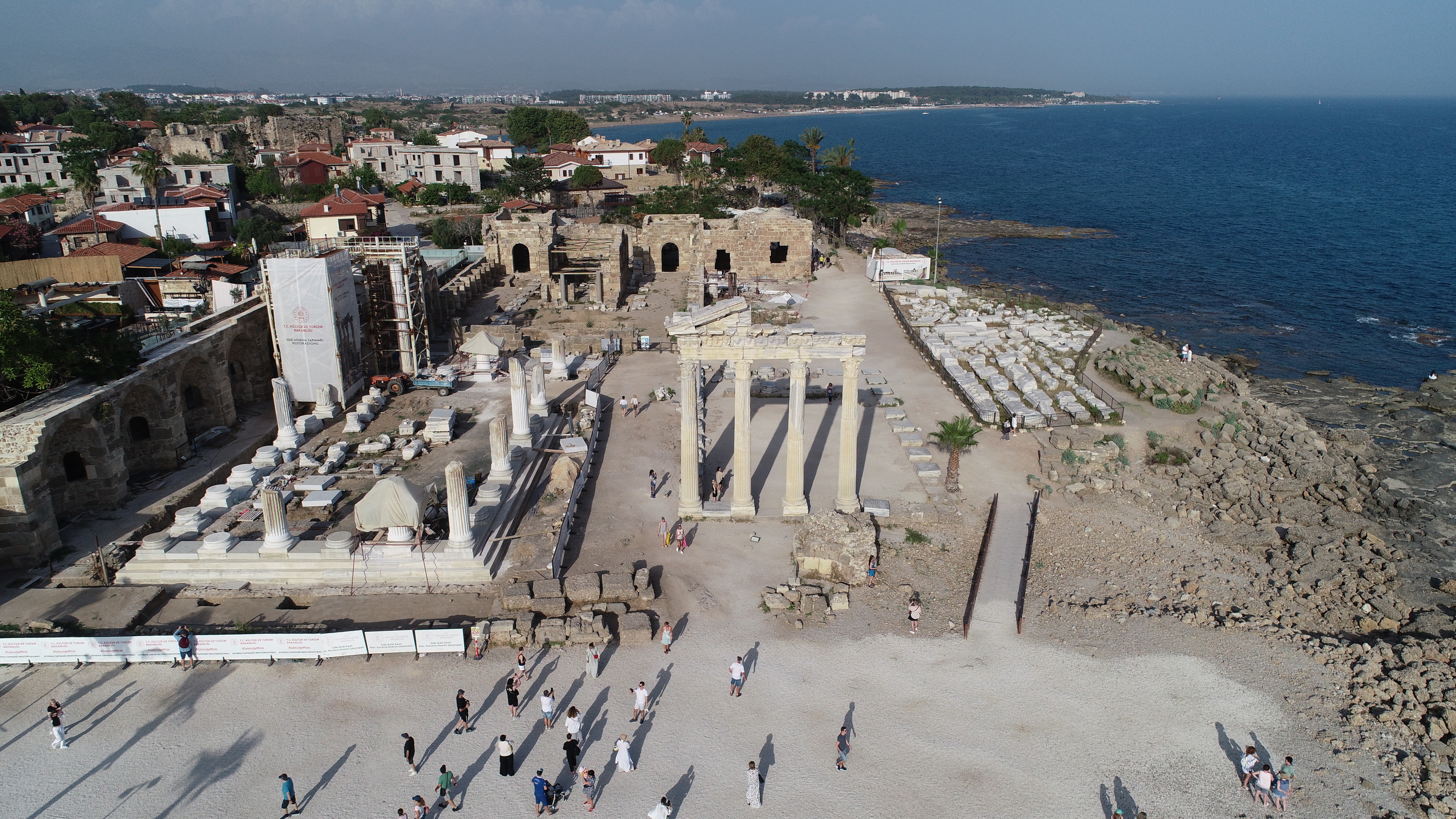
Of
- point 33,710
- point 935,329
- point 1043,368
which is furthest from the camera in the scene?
point 935,329

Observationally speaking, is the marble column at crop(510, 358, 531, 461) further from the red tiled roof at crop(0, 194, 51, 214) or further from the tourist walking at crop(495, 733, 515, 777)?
the red tiled roof at crop(0, 194, 51, 214)

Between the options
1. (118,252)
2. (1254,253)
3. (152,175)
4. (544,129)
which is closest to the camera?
(118,252)

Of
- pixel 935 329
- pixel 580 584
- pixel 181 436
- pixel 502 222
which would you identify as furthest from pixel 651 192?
pixel 580 584

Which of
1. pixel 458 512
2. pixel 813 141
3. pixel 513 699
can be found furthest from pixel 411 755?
pixel 813 141

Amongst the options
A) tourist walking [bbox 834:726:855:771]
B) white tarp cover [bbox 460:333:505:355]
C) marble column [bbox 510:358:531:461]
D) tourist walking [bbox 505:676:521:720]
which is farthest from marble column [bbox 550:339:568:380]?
tourist walking [bbox 834:726:855:771]

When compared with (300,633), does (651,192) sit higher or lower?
higher

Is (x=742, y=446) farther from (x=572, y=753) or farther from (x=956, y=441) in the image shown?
(x=572, y=753)

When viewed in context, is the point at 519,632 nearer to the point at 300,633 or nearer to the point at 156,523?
the point at 300,633
